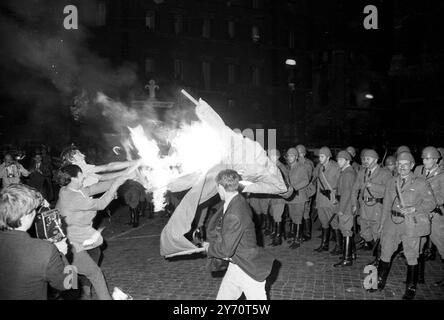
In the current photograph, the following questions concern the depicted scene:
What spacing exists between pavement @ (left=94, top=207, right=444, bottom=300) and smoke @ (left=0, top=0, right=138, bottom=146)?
39.4ft

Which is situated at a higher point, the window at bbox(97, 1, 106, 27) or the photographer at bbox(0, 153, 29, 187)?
the window at bbox(97, 1, 106, 27)

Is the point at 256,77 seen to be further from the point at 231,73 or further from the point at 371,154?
the point at 371,154

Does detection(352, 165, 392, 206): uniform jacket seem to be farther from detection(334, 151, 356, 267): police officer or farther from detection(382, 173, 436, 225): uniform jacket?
detection(382, 173, 436, 225): uniform jacket

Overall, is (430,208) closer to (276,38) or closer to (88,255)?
(88,255)

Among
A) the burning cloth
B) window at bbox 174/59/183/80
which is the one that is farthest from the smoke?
the burning cloth

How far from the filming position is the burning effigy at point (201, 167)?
15.0 feet

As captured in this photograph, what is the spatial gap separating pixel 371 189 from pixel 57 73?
2101 centimetres

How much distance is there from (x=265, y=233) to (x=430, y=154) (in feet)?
15.6

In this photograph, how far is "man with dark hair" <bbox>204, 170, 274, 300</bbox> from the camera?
3936 millimetres

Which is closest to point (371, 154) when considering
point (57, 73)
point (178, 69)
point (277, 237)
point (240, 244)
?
point (277, 237)

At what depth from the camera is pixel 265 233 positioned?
33.3 ft

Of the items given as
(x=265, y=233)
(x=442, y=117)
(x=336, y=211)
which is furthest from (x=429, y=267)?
(x=442, y=117)
